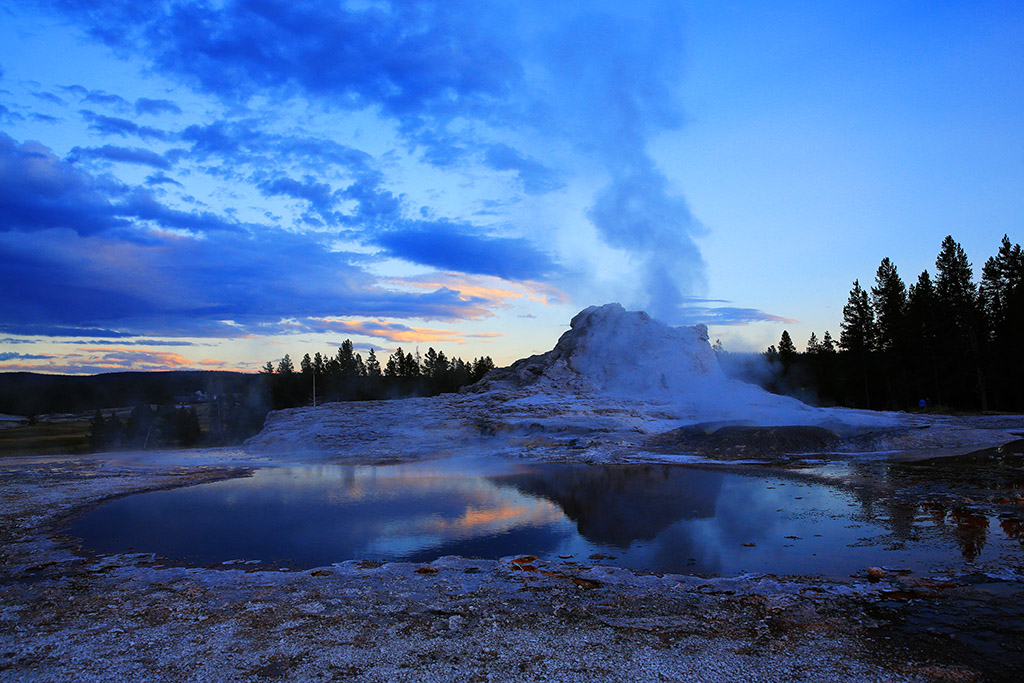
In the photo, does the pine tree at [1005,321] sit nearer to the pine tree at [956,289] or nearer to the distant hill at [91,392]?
the pine tree at [956,289]

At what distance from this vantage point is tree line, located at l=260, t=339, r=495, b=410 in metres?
69.2

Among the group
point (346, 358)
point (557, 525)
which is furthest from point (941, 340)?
point (346, 358)

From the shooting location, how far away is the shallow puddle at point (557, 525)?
7.99m

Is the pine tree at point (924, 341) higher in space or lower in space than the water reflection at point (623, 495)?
higher

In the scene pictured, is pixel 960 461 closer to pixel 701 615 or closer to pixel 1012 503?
pixel 1012 503

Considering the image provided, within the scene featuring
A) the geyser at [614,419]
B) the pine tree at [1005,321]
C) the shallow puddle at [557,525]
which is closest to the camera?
the shallow puddle at [557,525]

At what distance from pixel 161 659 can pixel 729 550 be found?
6.70m

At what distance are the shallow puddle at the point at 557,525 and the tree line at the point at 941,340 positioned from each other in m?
34.9

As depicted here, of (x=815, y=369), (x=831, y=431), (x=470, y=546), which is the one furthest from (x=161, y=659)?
(x=815, y=369)

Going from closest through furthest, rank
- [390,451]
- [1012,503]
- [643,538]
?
[643,538]
[1012,503]
[390,451]

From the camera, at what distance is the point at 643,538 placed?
9164 millimetres

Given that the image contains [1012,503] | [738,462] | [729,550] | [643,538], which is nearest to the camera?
[729,550]

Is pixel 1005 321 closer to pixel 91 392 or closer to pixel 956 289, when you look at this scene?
pixel 956 289

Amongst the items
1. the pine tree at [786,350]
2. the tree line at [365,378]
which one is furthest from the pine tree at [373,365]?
the pine tree at [786,350]
